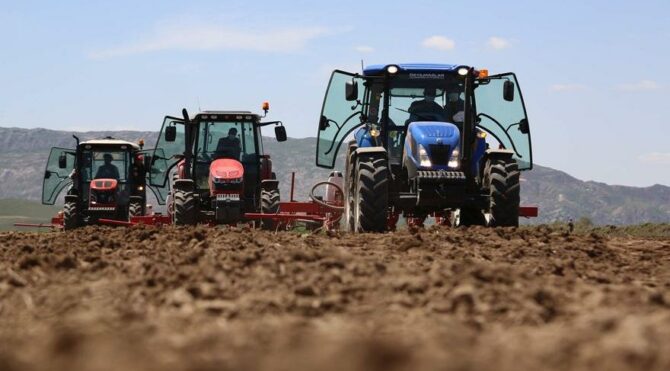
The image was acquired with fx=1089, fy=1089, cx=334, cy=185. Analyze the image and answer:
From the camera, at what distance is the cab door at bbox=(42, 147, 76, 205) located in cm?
2653

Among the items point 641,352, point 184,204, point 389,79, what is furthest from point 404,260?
point 184,204

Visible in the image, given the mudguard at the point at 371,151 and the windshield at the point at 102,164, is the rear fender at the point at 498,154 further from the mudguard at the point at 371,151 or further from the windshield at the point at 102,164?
the windshield at the point at 102,164

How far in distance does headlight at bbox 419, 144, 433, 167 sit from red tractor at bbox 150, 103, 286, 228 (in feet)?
20.8

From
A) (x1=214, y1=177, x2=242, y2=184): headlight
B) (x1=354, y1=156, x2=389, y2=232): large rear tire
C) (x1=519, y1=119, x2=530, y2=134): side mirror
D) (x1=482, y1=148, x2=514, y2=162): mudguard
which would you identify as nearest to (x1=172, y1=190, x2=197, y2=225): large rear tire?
(x1=214, y1=177, x2=242, y2=184): headlight

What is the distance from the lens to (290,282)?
6.88 metres

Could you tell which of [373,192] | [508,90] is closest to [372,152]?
[373,192]

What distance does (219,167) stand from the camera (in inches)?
859

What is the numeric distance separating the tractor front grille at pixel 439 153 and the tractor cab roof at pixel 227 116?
7.89m

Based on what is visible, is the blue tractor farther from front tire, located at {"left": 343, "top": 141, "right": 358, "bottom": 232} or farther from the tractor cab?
the tractor cab

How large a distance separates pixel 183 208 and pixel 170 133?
1.67m

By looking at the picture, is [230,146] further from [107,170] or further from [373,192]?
[373,192]

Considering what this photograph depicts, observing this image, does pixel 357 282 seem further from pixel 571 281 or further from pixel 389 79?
pixel 389 79

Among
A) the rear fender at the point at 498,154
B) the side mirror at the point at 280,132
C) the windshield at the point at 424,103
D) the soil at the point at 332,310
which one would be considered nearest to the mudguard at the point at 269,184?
the side mirror at the point at 280,132

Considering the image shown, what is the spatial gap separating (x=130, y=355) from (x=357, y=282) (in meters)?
3.27
